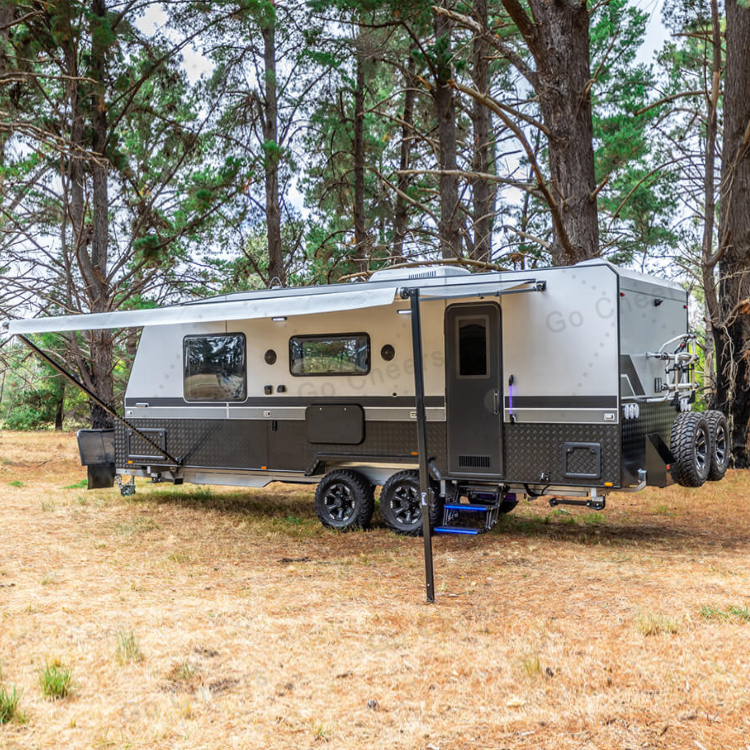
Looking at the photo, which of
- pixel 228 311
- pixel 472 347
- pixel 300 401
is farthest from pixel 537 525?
pixel 228 311

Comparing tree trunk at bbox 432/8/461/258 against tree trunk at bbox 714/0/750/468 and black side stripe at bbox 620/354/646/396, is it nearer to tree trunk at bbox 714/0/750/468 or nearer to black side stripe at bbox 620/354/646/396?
tree trunk at bbox 714/0/750/468

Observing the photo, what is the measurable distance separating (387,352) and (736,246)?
23.3 feet

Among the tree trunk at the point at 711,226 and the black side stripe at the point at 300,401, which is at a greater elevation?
the tree trunk at the point at 711,226

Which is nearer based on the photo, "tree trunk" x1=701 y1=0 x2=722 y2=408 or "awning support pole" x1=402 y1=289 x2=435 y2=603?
"awning support pole" x1=402 y1=289 x2=435 y2=603

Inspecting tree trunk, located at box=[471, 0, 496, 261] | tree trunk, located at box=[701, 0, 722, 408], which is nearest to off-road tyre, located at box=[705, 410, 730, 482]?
tree trunk, located at box=[701, 0, 722, 408]

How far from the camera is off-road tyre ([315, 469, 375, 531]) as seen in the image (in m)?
8.75

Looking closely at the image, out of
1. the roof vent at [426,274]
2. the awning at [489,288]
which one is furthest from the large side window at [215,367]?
the awning at [489,288]

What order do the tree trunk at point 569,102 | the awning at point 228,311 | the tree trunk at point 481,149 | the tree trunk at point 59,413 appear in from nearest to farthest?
the awning at point 228,311
the tree trunk at point 569,102
the tree trunk at point 481,149
the tree trunk at point 59,413

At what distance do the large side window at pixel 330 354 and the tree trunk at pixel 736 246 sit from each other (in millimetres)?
6664

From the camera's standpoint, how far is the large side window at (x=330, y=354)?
28.6ft

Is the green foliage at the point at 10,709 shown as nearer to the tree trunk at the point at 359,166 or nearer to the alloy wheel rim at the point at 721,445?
the alloy wheel rim at the point at 721,445

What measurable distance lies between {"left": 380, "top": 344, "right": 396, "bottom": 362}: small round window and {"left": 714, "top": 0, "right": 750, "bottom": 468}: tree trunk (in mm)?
6515

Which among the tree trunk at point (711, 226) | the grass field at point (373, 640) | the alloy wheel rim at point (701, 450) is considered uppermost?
the tree trunk at point (711, 226)


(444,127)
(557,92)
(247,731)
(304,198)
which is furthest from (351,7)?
(247,731)
